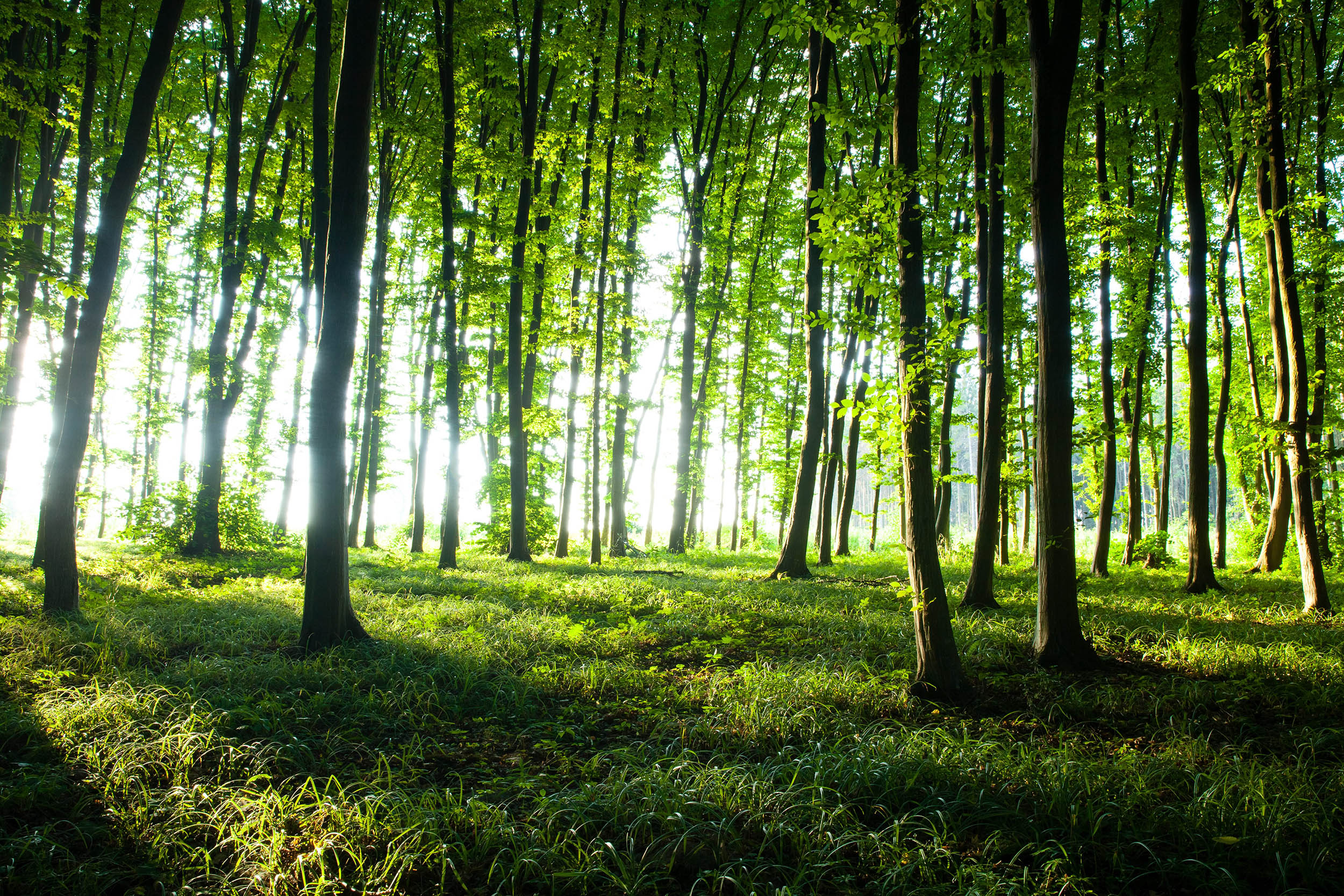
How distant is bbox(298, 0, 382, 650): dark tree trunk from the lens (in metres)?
5.68

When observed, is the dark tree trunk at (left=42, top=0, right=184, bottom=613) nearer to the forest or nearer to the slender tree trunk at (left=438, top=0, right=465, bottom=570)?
the forest

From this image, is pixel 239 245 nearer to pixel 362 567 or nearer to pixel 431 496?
pixel 362 567


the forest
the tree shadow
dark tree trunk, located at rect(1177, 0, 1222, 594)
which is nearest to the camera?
the tree shadow

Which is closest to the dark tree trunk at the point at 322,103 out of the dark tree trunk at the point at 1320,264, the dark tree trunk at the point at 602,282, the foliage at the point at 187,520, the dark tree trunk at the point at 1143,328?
the dark tree trunk at the point at 602,282

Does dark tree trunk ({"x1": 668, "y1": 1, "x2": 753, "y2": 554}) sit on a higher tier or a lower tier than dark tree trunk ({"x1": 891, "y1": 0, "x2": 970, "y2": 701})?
higher

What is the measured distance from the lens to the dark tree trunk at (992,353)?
6.94 m

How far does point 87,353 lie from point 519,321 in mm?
7315

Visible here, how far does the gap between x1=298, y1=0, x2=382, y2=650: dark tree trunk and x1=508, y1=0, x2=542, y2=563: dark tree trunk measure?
655 centimetres

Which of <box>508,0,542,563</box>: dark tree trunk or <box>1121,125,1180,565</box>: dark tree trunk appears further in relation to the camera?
<box>508,0,542,563</box>: dark tree trunk

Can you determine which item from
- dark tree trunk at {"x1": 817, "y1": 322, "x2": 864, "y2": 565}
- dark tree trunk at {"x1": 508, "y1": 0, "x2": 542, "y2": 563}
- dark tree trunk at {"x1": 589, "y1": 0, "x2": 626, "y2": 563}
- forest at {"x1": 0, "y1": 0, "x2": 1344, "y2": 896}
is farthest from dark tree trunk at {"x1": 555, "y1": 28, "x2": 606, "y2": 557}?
dark tree trunk at {"x1": 817, "y1": 322, "x2": 864, "y2": 565}

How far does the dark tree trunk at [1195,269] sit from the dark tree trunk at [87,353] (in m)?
13.0

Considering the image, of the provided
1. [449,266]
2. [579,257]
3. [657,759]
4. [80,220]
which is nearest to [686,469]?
[579,257]

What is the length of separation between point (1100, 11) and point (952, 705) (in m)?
11.9

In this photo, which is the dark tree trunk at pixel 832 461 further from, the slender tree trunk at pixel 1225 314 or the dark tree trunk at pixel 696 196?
the slender tree trunk at pixel 1225 314
